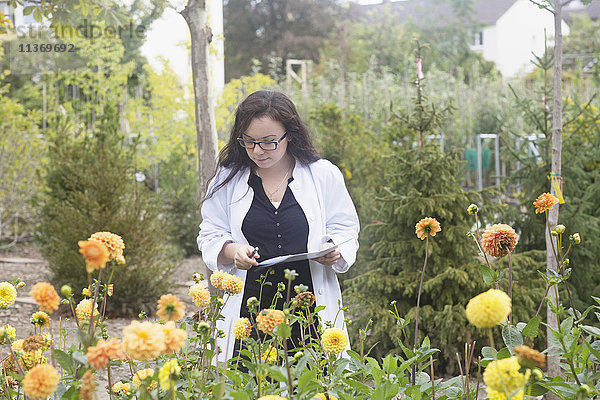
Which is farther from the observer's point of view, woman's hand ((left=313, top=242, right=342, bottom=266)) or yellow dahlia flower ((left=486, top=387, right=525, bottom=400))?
woman's hand ((left=313, top=242, right=342, bottom=266))

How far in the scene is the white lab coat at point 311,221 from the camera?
204 centimetres

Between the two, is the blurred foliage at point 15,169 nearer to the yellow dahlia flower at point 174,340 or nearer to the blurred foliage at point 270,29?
the yellow dahlia flower at point 174,340

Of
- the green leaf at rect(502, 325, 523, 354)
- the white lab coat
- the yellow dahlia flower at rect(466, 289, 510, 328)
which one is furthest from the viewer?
the white lab coat

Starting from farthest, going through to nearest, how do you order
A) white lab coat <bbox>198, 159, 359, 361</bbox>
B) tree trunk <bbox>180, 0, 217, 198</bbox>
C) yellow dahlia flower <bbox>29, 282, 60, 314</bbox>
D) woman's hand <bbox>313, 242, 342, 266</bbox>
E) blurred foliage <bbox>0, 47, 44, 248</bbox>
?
blurred foliage <bbox>0, 47, 44, 248</bbox> < tree trunk <bbox>180, 0, 217, 198</bbox> < white lab coat <bbox>198, 159, 359, 361</bbox> < woman's hand <bbox>313, 242, 342, 266</bbox> < yellow dahlia flower <bbox>29, 282, 60, 314</bbox>

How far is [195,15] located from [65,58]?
14340mm

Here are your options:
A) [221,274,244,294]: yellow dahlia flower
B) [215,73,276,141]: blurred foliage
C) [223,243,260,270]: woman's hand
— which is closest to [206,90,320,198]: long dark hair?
[223,243,260,270]: woman's hand

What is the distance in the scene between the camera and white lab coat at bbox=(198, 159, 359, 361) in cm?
204

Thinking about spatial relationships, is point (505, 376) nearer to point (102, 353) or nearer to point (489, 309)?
point (489, 309)

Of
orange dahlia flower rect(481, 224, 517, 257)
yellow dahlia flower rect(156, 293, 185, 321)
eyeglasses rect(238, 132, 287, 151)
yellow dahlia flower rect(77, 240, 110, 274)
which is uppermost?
eyeglasses rect(238, 132, 287, 151)

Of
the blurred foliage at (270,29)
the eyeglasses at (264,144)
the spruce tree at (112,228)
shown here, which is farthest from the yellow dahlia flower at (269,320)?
the blurred foliage at (270,29)

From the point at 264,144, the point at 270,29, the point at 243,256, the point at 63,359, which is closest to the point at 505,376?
the point at 63,359

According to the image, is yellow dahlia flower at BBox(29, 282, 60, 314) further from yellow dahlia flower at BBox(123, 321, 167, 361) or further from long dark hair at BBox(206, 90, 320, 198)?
long dark hair at BBox(206, 90, 320, 198)

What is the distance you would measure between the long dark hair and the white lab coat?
0.03 meters

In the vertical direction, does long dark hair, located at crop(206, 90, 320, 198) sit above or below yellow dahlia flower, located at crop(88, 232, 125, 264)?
above
